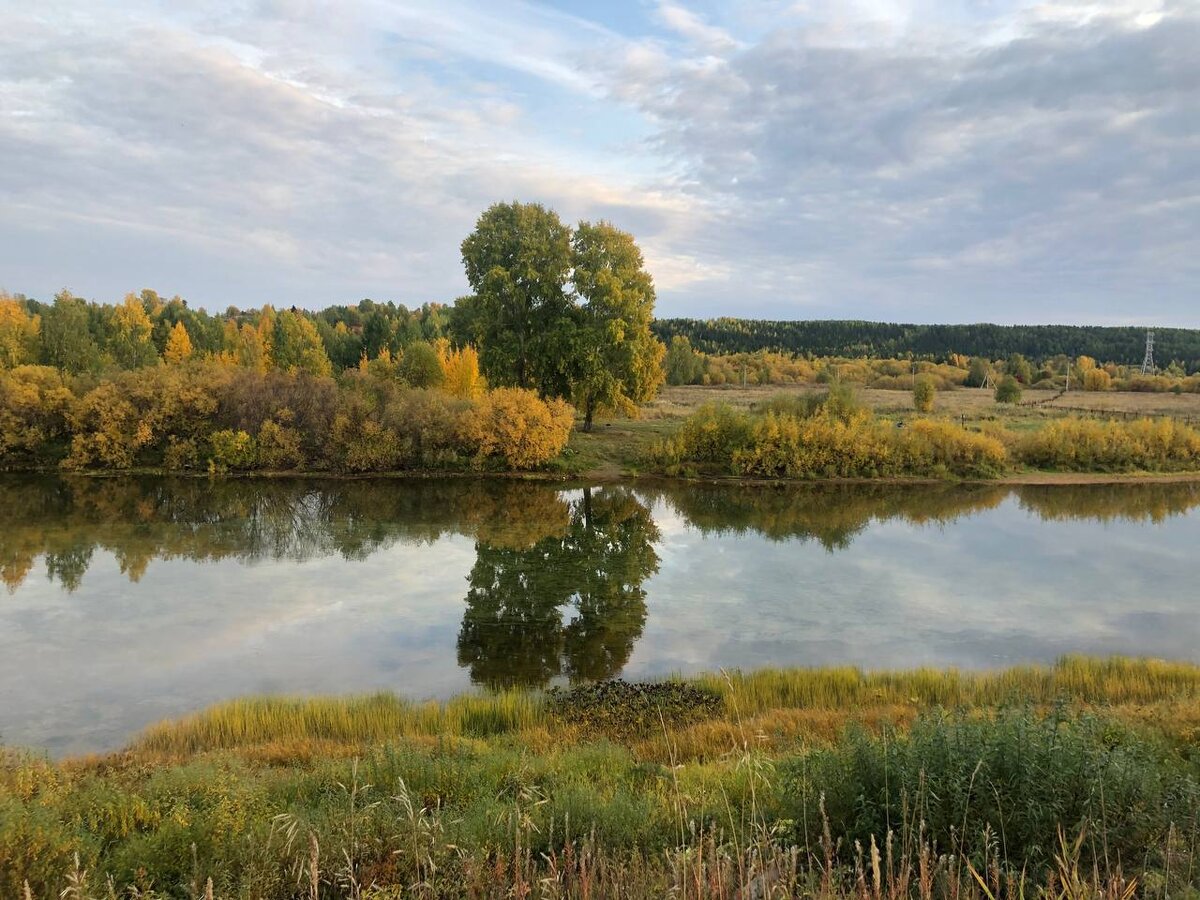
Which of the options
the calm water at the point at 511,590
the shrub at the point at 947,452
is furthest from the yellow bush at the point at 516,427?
the shrub at the point at 947,452

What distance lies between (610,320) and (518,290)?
14.9 ft

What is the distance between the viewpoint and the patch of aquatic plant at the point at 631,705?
412 inches

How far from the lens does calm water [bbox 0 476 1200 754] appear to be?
516 inches

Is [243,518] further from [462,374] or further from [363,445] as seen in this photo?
[462,374]

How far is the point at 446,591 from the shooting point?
17.6 metres

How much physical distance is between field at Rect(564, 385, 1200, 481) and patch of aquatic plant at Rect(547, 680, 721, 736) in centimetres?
2184

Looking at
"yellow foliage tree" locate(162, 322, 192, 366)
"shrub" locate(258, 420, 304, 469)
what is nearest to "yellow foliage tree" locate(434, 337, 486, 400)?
"shrub" locate(258, 420, 304, 469)

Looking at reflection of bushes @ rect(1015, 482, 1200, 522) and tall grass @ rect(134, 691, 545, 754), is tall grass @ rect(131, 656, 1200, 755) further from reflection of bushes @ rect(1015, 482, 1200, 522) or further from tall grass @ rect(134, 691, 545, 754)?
reflection of bushes @ rect(1015, 482, 1200, 522)

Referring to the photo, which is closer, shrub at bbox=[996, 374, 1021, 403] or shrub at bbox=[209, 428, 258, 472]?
shrub at bbox=[209, 428, 258, 472]

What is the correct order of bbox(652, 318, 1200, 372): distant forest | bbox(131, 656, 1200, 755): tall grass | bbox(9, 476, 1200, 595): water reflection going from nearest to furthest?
bbox(131, 656, 1200, 755): tall grass → bbox(9, 476, 1200, 595): water reflection → bbox(652, 318, 1200, 372): distant forest

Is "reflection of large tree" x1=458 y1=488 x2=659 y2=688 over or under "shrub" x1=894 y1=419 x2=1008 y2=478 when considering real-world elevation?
under

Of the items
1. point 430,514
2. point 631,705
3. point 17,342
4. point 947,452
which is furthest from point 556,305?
point 17,342

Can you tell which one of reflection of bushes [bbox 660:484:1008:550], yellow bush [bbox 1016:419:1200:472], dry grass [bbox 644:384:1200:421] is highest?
dry grass [bbox 644:384:1200:421]

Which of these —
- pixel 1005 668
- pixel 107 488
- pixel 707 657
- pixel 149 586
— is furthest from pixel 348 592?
pixel 107 488
